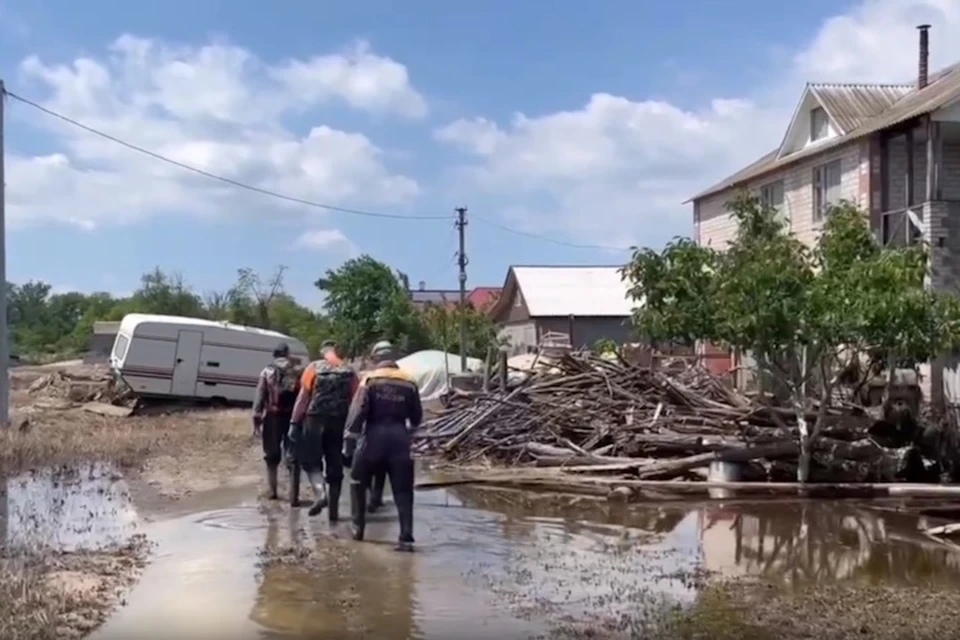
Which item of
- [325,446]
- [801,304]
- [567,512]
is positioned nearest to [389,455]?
[325,446]

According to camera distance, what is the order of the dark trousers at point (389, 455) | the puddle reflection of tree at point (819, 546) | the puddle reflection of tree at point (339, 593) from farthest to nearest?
the puddle reflection of tree at point (819, 546)
the dark trousers at point (389, 455)
the puddle reflection of tree at point (339, 593)

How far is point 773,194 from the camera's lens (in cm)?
2969

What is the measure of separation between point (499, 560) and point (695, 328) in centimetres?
725

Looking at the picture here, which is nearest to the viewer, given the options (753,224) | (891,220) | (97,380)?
(753,224)

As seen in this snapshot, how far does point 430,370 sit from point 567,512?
23368 mm

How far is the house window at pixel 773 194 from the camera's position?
2922 cm

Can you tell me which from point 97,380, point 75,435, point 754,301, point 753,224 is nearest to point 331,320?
point 97,380

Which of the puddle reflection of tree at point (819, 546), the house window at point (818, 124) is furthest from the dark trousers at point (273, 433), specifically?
the house window at point (818, 124)

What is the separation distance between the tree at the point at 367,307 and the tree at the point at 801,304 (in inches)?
1515

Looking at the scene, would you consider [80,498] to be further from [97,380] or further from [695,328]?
[97,380]

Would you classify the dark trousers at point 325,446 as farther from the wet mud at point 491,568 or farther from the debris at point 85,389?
the debris at point 85,389

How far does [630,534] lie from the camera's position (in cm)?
1224

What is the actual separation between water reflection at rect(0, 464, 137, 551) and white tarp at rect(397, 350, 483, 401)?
20.4 metres

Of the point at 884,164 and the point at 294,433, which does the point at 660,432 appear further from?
the point at 884,164
